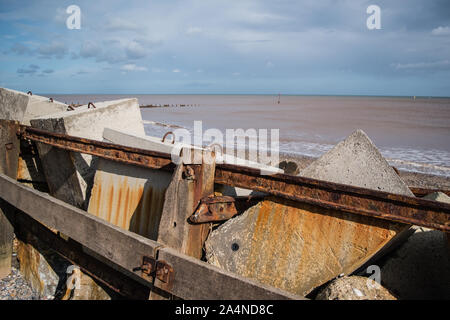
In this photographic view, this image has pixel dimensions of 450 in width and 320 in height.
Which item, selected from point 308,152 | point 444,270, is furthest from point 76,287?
point 308,152


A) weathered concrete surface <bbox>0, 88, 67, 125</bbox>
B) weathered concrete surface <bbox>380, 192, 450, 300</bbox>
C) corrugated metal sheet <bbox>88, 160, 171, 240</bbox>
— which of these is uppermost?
weathered concrete surface <bbox>0, 88, 67, 125</bbox>

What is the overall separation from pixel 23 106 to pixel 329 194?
4.77 metres

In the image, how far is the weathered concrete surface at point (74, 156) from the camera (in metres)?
3.59

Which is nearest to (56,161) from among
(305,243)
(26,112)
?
(26,112)

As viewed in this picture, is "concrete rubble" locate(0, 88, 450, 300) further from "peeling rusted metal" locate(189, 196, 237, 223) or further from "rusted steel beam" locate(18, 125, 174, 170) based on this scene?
"rusted steel beam" locate(18, 125, 174, 170)

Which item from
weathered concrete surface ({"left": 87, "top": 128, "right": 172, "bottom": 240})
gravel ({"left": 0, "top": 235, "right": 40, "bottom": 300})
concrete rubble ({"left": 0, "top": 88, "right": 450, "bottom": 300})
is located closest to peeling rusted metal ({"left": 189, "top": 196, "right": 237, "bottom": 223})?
concrete rubble ({"left": 0, "top": 88, "right": 450, "bottom": 300})

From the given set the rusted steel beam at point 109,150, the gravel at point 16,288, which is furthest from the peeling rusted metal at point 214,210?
the gravel at point 16,288

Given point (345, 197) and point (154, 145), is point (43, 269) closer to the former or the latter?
point (154, 145)

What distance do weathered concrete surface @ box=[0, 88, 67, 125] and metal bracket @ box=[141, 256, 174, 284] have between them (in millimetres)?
3705

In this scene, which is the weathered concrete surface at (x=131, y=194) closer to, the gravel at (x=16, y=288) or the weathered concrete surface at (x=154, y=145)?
the weathered concrete surface at (x=154, y=145)

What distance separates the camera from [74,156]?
3.55 metres

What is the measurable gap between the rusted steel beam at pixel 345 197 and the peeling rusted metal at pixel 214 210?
0.17 meters

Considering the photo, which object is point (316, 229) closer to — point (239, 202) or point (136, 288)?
point (239, 202)

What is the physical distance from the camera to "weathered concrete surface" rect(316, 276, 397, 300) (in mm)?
1908
